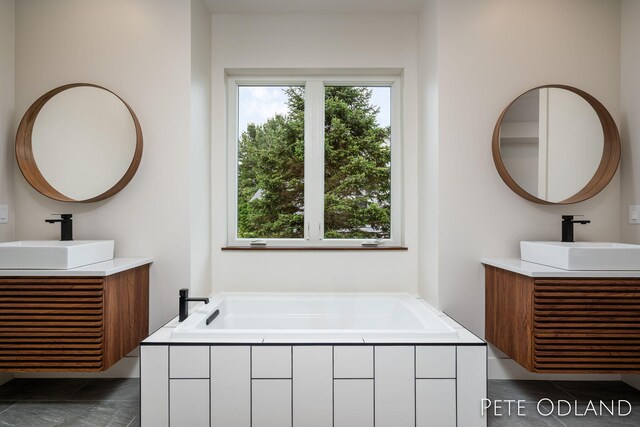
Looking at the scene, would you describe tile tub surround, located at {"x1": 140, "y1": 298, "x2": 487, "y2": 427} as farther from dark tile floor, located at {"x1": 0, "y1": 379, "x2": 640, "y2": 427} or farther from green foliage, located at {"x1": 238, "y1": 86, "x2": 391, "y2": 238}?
green foliage, located at {"x1": 238, "y1": 86, "x2": 391, "y2": 238}

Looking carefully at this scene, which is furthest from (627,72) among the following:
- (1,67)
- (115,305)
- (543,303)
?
(1,67)

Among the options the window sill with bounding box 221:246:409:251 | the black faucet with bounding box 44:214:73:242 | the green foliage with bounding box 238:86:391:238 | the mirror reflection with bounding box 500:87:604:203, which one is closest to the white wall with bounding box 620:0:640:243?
the mirror reflection with bounding box 500:87:604:203

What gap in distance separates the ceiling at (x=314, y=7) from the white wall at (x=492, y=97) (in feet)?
1.33

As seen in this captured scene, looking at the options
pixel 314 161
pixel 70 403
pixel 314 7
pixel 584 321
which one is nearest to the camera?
pixel 584 321

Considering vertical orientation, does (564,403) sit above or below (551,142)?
below

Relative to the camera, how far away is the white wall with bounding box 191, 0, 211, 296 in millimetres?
2600

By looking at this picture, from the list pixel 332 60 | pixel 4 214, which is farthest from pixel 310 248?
pixel 4 214

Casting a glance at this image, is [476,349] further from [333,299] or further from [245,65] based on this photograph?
[245,65]

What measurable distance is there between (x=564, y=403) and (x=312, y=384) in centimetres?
147

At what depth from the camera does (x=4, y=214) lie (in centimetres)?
249

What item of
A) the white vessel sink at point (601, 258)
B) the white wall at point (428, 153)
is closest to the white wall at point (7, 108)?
the white wall at point (428, 153)

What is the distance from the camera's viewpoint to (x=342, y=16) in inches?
117

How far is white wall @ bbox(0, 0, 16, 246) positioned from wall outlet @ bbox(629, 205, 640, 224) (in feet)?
12.3

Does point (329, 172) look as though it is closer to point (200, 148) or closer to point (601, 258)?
point (200, 148)
